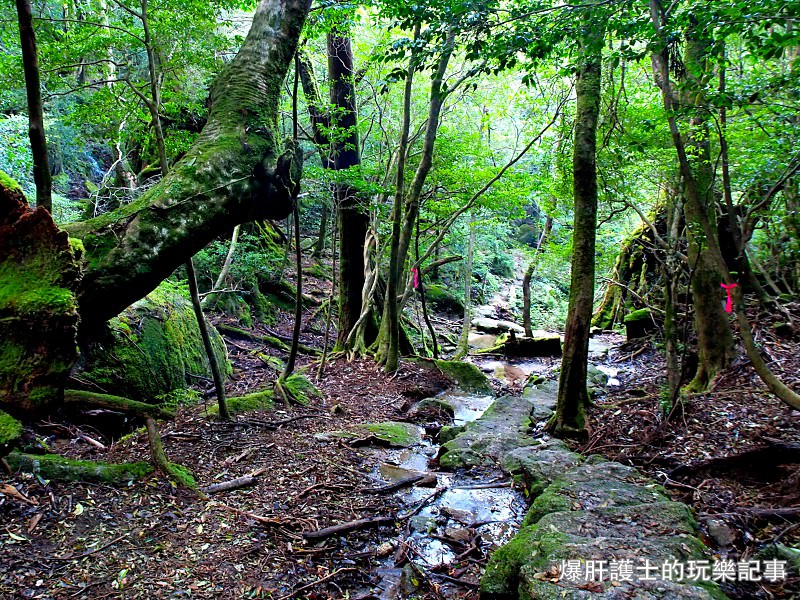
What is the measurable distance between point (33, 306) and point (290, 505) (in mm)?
2492

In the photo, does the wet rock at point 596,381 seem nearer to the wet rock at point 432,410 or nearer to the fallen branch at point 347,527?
the wet rock at point 432,410

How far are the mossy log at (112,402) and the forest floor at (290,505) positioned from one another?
0.22m

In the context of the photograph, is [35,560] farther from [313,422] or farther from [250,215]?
[313,422]

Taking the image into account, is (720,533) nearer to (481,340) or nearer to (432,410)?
(432,410)

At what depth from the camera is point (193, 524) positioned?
3.44m

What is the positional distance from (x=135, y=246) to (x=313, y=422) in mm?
3502

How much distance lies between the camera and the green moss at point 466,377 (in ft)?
33.5

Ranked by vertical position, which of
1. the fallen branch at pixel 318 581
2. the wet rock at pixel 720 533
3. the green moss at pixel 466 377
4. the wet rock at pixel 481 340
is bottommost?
the wet rock at pixel 481 340

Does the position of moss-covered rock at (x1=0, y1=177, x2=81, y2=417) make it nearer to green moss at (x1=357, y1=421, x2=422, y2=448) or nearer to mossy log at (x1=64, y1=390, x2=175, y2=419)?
mossy log at (x1=64, y1=390, x2=175, y2=419)

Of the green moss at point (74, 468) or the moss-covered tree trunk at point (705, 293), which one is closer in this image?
the green moss at point (74, 468)

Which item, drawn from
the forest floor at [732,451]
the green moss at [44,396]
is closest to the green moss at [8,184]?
the green moss at [44,396]

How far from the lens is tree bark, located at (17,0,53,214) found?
3.11 metres

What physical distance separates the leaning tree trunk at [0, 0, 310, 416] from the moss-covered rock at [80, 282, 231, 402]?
5.57 ft

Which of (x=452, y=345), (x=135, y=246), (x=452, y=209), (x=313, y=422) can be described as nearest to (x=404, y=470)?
(x=313, y=422)
